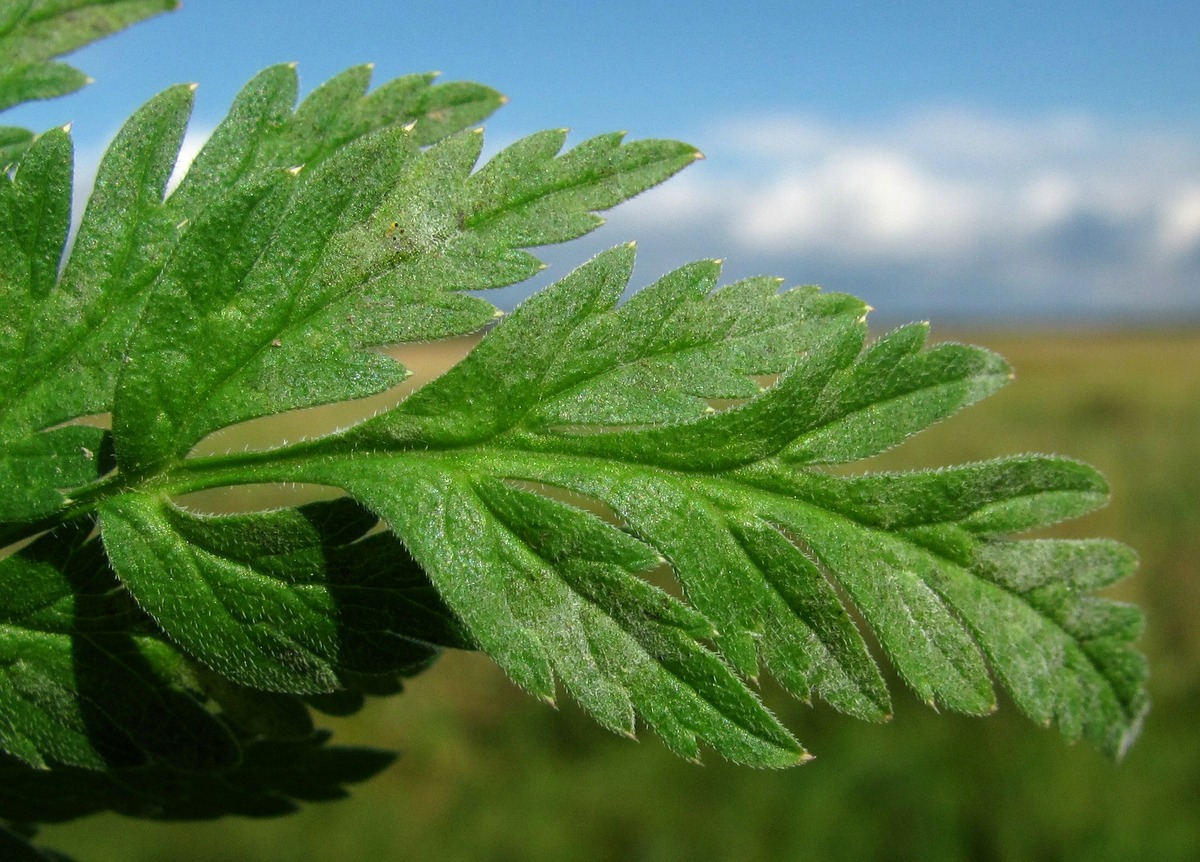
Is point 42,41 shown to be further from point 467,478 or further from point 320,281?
point 467,478

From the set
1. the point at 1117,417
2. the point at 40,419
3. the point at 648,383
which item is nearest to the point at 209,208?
the point at 40,419

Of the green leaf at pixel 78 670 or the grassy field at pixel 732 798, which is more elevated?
the green leaf at pixel 78 670

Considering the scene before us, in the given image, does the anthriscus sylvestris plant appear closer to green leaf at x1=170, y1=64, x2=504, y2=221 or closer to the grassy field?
green leaf at x1=170, y1=64, x2=504, y2=221

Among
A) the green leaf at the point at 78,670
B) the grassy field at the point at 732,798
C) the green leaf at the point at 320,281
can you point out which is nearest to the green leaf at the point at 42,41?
the green leaf at the point at 320,281

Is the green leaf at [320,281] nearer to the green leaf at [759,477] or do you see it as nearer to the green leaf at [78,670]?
the green leaf at [759,477]

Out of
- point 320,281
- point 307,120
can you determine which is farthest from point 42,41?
point 320,281

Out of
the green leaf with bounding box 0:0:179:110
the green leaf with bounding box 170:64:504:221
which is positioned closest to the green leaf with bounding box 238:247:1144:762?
the green leaf with bounding box 170:64:504:221
